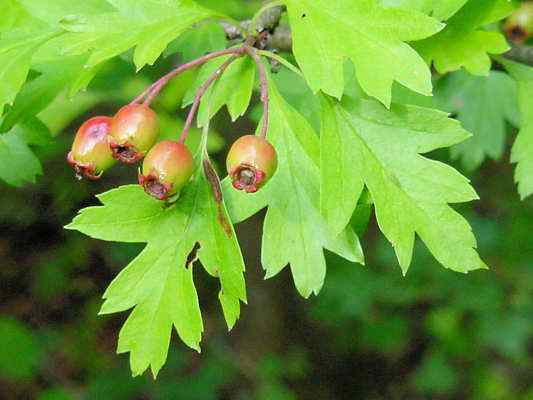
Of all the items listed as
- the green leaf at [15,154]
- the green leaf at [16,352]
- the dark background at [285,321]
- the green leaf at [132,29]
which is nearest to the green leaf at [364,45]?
the green leaf at [132,29]

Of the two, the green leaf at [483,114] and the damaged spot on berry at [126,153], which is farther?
the green leaf at [483,114]

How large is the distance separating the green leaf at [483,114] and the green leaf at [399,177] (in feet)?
3.67

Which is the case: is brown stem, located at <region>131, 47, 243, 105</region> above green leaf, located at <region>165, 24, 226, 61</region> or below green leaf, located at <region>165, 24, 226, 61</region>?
above

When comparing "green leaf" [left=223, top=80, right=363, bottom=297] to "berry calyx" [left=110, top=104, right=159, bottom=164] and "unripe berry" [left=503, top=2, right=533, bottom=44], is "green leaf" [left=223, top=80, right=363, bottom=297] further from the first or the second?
"unripe berry" [left=503, top=2, right=533, bottom=44]

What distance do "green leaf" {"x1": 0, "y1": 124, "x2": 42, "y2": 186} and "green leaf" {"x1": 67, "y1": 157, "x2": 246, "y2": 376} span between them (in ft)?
1.64

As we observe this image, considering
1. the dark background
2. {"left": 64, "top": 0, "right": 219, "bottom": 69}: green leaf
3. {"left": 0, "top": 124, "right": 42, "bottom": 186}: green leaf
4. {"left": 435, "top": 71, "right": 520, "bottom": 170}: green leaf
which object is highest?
{"left": 64, "top": 0, "right": 219, "bottom": 69}: green leaf

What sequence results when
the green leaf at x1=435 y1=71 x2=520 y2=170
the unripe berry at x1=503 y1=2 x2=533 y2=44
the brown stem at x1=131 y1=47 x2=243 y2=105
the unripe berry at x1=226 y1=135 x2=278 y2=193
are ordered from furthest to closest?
1. the green leaf at x1=435 y1=71 x2=520 y2=170
2. the unripe berry at x1=503 y1=2 x2=533 y2=44
3. the brown stem at x1=131 y1=47 x2=243 y2=105
4. the unripe berry at x1=226 y1=135 x2=278 y2=193

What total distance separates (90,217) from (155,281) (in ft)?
0.65

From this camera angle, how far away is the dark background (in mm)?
4898

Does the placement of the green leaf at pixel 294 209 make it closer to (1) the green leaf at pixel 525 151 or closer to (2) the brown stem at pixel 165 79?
(2) the brown stem at pixel 165 79

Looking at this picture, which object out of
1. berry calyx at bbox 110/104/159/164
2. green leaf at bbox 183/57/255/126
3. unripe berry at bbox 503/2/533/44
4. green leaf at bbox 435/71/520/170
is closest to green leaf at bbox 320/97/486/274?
green leaf at bbox 183/57/255/126

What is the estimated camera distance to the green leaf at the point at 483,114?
8.82 feet

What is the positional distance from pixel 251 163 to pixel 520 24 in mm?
1352

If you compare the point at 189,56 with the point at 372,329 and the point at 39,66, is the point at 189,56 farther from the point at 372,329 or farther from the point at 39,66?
the point at 372,329
